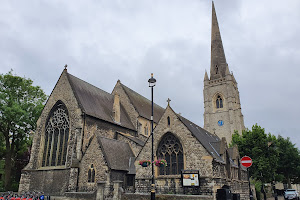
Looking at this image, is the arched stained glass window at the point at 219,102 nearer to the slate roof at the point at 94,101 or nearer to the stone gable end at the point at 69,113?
the slate roof at the point at 94,101

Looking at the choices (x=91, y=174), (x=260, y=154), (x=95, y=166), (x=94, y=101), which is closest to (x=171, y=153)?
(x=95, y=166)

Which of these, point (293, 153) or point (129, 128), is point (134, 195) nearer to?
point (129, 128)

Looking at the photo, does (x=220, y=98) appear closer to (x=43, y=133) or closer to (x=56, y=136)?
(x=56, y=136)

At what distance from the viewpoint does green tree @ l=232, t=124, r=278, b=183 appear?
30683mm

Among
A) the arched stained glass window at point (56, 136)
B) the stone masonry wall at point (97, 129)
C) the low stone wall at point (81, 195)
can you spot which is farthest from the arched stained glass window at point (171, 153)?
the arched stained glass window at point (56, 136)

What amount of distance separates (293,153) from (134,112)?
1206 inches

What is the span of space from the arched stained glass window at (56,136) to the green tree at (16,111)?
20.7ft

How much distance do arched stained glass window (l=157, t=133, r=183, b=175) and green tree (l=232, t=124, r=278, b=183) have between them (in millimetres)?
16358

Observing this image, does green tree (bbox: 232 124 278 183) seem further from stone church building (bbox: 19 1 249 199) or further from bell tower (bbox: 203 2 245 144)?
bell tower (bbox: 203 2 245 144)

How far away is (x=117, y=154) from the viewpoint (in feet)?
74.3

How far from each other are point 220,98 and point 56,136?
44.0 metres

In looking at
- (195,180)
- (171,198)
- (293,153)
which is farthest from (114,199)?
(293,153)

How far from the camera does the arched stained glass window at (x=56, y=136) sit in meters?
24.1

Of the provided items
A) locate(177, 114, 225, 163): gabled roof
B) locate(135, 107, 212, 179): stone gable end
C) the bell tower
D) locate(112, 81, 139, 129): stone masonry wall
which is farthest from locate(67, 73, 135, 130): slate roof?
the bell tower
